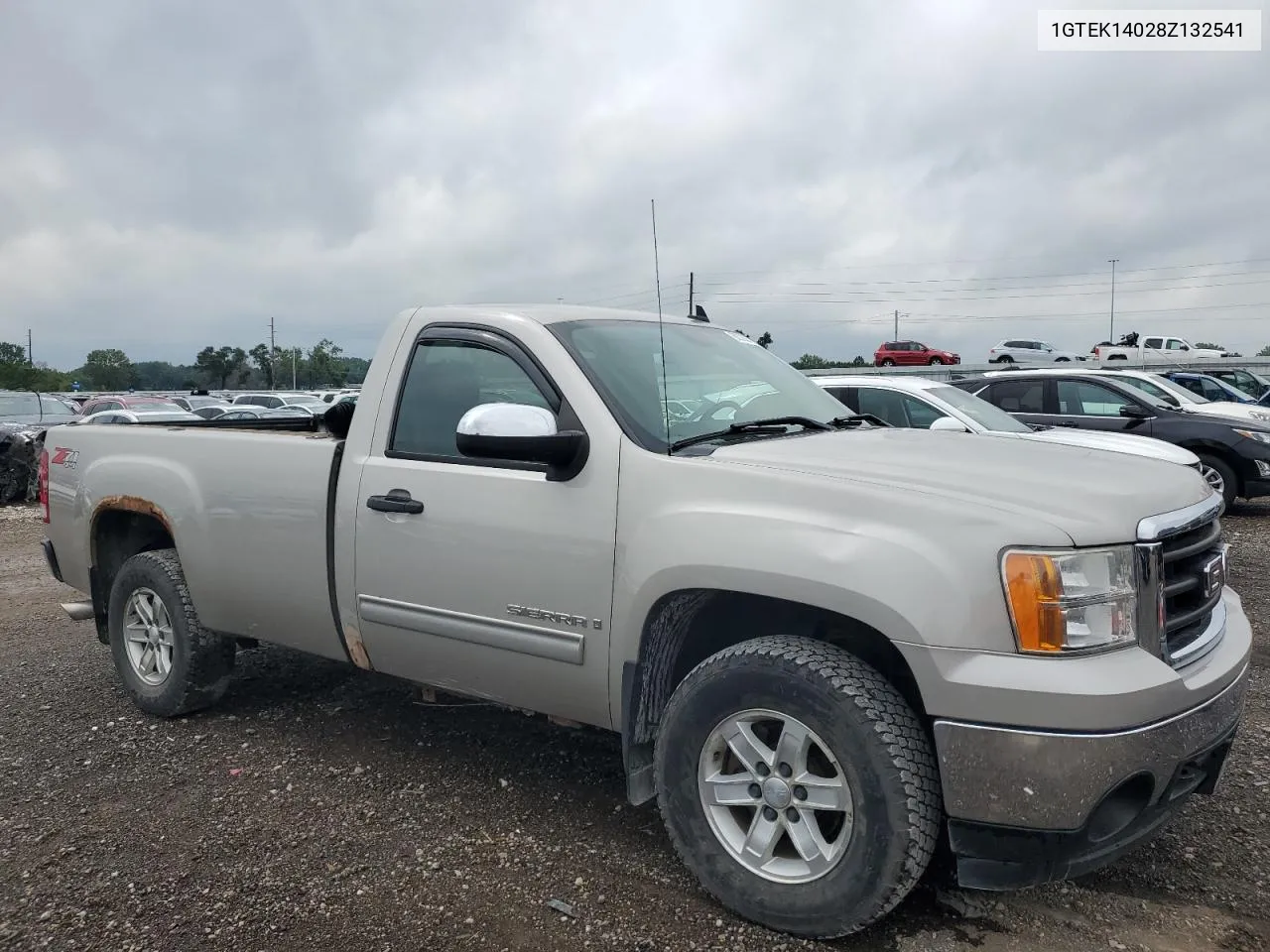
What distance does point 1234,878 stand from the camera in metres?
3.03

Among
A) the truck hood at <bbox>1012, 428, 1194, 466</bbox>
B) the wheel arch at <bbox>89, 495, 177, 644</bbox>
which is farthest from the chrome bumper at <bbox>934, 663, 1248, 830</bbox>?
the truck hood at <bbox>1012, 428, 1194, 466</bbox>

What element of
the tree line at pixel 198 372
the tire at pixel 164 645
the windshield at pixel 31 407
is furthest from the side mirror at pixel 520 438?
the tree line at pixel 198 372

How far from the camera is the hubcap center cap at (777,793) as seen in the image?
2676 millimetres

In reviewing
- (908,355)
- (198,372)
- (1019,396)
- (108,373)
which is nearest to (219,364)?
(198,372)

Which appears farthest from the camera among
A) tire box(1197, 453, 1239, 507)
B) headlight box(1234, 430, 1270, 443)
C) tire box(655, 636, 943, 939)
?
tire box(1197, 453, 1239, 507)

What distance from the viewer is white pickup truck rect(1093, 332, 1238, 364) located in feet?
129

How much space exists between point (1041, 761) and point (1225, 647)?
886mm

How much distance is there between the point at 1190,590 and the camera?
2701mm

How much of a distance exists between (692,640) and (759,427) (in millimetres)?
762

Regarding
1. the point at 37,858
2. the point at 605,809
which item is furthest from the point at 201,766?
the point at 605,809

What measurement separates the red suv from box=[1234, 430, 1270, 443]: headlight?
110 feet

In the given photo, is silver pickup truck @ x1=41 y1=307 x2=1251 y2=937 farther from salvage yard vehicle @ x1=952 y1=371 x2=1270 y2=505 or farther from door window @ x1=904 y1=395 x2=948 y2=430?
salvage yard vehicle @ x1=952 y1=371 x2=1270 y2=505

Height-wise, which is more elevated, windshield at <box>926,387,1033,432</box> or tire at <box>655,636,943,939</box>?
windshield at <box>926,387,1033,432</box>

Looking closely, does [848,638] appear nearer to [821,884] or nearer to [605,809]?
[821,884]
